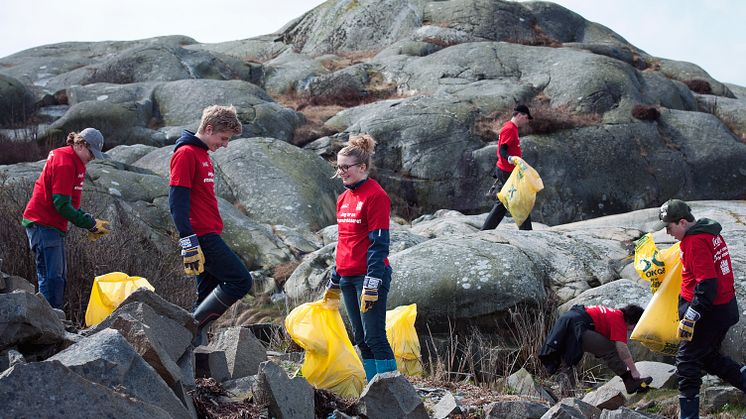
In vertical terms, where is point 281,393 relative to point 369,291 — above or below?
below

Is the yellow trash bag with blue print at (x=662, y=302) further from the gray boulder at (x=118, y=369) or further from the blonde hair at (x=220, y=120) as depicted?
the gray boulder at (x=118, y=369)

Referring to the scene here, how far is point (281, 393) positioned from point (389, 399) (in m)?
0.65

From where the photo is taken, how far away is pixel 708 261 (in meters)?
6.13

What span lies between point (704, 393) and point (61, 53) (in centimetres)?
2822

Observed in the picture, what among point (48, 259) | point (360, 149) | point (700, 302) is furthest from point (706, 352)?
point (48, 259)

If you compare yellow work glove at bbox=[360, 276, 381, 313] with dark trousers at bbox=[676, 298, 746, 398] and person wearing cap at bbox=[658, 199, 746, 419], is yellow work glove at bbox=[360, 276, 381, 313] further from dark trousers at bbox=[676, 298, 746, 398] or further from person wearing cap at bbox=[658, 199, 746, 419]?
dark trousers at bbox=[676, 298, 746, 398]

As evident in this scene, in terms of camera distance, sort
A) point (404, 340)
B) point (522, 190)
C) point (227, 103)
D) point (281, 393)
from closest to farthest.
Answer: point (281, 393), point (404, 340), point (522, 190), point (227, 103)

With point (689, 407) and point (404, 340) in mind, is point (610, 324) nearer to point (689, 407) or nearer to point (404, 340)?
point (689, 407)

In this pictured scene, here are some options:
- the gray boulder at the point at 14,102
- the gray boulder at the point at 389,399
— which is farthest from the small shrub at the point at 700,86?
the gray boulder at the point at 389,399

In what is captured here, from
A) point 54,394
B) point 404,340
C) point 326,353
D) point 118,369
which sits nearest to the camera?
point 54,394

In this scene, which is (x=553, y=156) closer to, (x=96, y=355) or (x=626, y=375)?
(x=626, y=375)

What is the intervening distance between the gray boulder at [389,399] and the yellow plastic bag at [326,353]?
123 centimetres

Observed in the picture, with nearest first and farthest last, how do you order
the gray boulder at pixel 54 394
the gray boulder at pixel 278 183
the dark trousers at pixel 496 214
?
the gray boulder at pixel 54 394, the dark trousers at pixel 496 214, the gray boulder at pixel 278 183

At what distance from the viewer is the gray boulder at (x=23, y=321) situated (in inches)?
173
